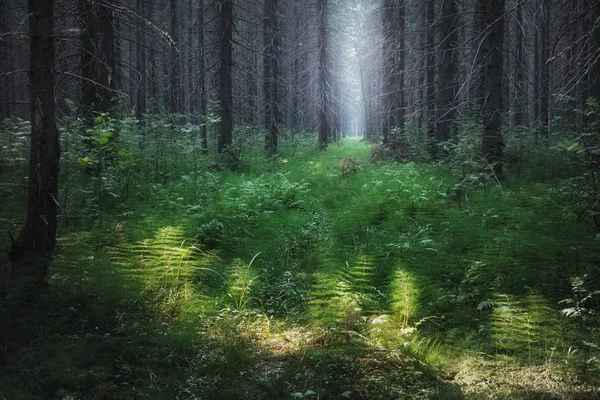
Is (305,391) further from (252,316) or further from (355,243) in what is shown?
(355,243)

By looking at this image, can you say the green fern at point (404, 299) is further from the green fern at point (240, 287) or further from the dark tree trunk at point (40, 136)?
the dark tree trunk at point (40, 136)

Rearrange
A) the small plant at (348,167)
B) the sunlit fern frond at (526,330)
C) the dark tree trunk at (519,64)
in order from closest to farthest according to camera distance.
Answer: the sunlit fern frond at (526,330) < the dark tree trunk at (519,64) < the small plant at (348,167)

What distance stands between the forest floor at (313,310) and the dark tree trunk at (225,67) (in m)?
7.43

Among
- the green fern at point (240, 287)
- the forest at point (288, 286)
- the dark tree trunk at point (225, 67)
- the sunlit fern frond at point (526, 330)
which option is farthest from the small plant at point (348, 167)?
the sunlit fern frond at point (526, 330)

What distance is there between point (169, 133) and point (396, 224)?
29.8ft

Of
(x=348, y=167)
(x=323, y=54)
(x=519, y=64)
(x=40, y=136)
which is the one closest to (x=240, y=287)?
(x=40, y=136)

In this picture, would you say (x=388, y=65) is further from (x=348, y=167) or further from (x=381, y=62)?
(x=348, y=167)

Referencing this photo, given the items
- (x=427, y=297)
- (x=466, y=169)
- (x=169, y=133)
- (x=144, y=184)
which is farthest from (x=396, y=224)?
(x=169, y=133)

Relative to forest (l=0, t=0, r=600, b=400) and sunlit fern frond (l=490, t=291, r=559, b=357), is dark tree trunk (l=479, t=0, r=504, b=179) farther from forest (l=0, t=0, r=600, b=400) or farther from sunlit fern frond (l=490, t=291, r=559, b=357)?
sunlit fern frond (l=490, t=291, r=559, b=357)

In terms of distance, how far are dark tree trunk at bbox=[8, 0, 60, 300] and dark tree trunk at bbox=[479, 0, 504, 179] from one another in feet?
28.8

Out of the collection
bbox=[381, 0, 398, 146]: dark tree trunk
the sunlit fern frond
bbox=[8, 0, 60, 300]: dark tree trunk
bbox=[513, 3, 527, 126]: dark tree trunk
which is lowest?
the sunlit fern frond

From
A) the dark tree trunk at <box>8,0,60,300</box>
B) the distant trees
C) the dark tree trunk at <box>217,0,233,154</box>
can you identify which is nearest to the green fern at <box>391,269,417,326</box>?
the distant trees

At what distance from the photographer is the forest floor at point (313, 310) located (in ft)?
9.99

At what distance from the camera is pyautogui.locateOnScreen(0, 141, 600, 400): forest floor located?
304 cm
